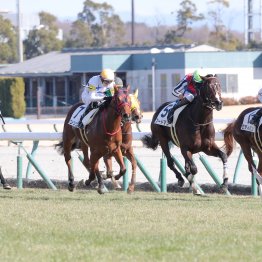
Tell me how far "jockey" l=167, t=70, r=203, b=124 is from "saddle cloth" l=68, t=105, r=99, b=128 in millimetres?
1203

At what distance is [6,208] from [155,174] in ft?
21.2

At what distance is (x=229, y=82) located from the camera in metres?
54.2

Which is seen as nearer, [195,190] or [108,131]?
[108,131]

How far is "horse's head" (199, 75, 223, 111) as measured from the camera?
554 inches

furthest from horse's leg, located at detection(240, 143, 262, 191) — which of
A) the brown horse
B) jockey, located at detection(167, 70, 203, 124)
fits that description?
jockey, located at detection(167, 70, 203, 124)

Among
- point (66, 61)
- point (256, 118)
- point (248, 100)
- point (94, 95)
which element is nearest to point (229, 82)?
point (248, 100)

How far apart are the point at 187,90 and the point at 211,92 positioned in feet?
3.97

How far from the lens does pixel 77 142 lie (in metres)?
16.2

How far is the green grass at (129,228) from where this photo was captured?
886 cm

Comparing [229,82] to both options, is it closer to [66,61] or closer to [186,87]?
[66,61]

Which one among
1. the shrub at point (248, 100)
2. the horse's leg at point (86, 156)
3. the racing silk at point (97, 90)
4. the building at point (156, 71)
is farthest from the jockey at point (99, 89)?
the shrub at point (248, 100)

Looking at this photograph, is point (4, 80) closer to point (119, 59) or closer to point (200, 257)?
point (119, 59)

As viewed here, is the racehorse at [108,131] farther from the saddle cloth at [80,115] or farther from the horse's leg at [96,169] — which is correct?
the saddle cloth at [80,115]

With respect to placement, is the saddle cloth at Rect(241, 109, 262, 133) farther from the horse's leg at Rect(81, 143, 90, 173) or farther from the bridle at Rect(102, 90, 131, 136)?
the horse's leg at Rect(81, 143, 90, 173)
